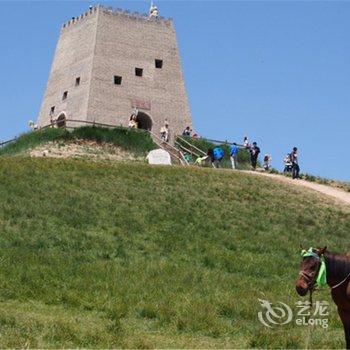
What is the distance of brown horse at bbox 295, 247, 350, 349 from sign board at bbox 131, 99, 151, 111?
134 ft

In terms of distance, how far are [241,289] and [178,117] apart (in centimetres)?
3512

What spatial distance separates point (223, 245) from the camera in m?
25.3

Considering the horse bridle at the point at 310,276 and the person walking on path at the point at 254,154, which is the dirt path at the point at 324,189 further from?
the horse bridle at the point at 310,276

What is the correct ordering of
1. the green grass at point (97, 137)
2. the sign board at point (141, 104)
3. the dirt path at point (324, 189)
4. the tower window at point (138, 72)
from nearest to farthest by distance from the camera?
the dirt path at point (324, 189) → the green grass at point (97, 137) → the sign board at point (141, 104) → the tower window at point (138, 72)

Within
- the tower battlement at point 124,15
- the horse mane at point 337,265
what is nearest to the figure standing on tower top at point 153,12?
the tower battlement at point 124,15

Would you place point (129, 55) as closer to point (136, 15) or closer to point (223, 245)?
point (136, 15)

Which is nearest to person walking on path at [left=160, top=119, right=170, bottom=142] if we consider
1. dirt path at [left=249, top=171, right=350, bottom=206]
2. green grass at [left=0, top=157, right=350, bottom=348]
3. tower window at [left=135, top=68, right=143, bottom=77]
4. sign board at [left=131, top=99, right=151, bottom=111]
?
sign board at [left=131, top=99, right=151, bottom=111]

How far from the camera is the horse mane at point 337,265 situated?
12281 mm

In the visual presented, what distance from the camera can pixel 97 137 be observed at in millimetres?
46188

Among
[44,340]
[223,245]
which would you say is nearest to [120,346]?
[44,340]

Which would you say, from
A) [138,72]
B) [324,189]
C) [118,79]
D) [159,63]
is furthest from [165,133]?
[324,189]

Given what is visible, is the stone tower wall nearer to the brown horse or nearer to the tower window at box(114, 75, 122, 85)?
the tower window at box(114, 75, 122, 85)

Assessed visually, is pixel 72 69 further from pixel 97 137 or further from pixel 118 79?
pixel 97 137

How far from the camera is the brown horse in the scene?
1223cm
